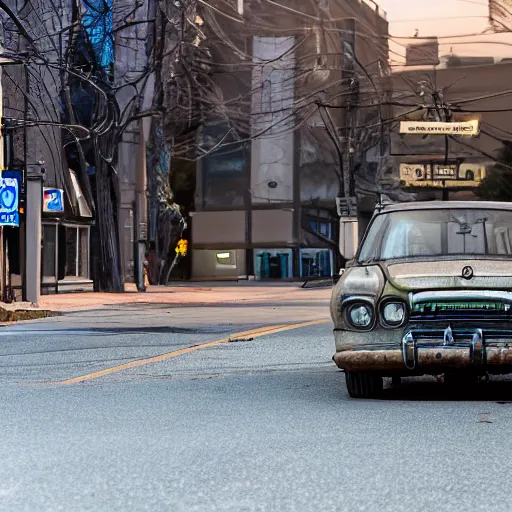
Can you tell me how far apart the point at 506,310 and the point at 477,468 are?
287 centimetres

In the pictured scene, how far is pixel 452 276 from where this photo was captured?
9.56m

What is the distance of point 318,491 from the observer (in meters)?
6.01

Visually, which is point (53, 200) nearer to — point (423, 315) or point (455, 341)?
point (423, 315)

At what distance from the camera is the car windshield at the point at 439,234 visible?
35.1ft

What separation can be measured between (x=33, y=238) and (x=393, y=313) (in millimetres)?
23184

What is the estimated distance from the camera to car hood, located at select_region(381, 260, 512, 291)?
9.47 meters

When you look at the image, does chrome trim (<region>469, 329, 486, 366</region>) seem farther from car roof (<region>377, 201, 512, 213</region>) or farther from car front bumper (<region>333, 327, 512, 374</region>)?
car roof (<region>377, 201, 512, 213</region>)

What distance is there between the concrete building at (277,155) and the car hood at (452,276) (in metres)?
67.6

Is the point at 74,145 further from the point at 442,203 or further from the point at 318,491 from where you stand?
the point at 318,491

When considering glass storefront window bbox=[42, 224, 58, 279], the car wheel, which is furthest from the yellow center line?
glass storefront window bbox=[42, 224, 58, 279]

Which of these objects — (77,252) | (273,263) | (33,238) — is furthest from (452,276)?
(273,263)

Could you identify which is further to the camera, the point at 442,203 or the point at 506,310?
the point at 442,203

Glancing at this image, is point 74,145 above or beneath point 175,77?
beneath

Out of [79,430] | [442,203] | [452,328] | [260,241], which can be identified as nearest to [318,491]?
[79,430]
